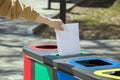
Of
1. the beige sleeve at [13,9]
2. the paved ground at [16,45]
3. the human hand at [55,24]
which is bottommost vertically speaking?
the paved ground at [16,45]

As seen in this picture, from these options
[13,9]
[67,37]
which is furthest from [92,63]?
[13,9]

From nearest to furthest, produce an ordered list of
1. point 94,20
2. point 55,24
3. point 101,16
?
1. point 55,24
2. point 94,20
3. point 101,16

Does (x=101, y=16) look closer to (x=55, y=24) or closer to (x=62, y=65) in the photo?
(x=55, y=24)

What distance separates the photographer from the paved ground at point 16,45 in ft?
22.5

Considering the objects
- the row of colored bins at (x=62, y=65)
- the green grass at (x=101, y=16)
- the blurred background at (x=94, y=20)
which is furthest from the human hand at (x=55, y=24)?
the green grass at (x=101, y=16)

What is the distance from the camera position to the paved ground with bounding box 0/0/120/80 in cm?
686

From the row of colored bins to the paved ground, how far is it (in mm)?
2328

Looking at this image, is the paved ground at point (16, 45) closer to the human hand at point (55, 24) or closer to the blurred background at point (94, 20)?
the blurred background at point (94, 20)

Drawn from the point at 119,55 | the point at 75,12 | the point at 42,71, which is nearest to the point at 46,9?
the point at 75,12

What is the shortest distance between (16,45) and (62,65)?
539cm

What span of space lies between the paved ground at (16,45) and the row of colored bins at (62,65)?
2328 mm

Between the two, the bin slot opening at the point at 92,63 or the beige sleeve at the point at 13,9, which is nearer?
the beige sleeve at the point at 13,9

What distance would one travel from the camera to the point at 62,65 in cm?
346

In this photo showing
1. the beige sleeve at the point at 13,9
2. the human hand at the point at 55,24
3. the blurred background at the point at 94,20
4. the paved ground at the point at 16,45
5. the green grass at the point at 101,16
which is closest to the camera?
the beige sleeve at the point at 13,9
